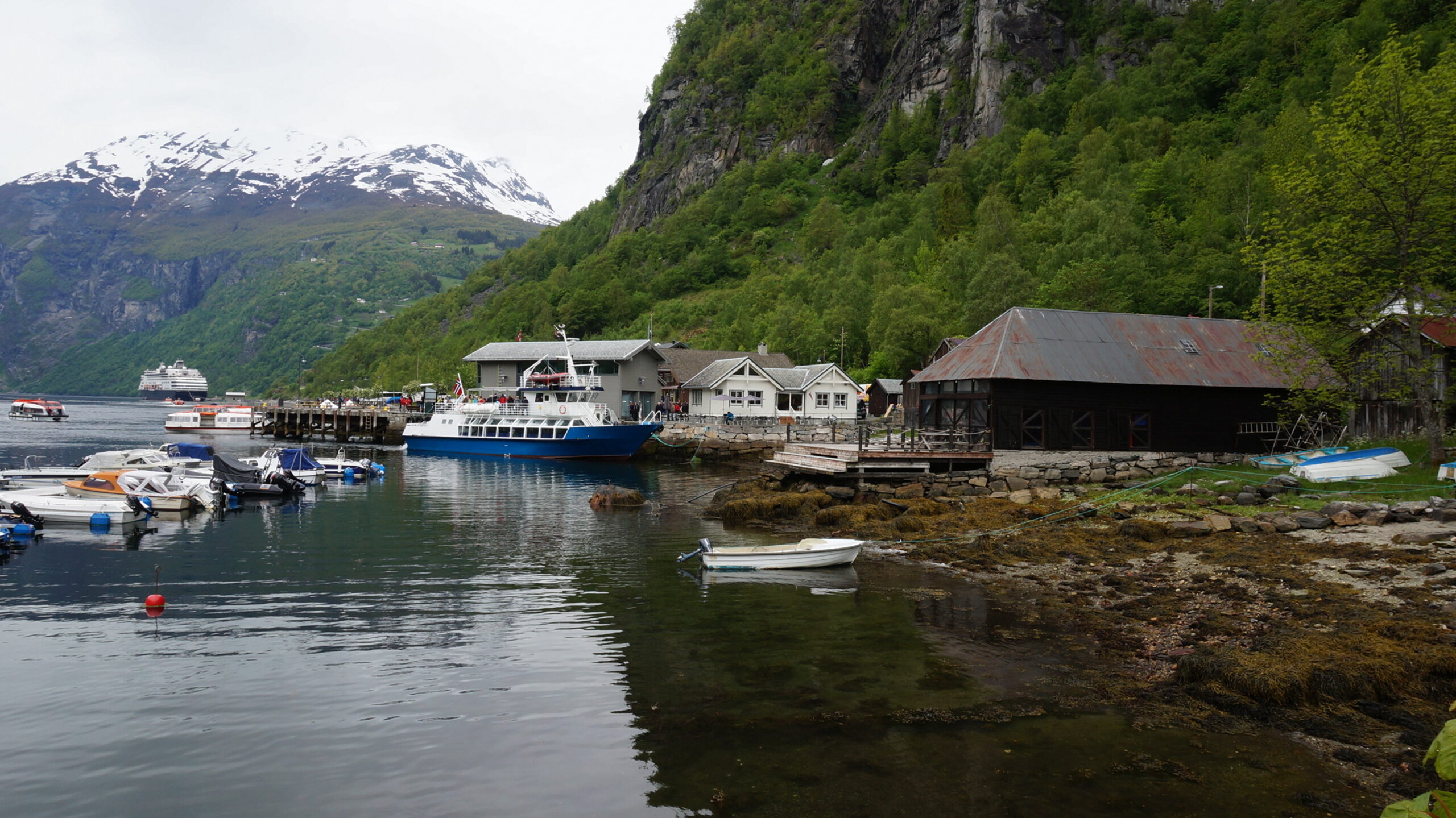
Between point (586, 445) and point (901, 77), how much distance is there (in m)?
135

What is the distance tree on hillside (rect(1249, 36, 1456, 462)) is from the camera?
2439 centimetres

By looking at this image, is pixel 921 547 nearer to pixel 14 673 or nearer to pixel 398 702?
pixel 398 702

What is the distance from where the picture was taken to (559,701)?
12.6m

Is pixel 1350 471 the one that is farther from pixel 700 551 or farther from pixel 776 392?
pixel 776 392

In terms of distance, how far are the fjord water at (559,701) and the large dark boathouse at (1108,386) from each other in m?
15.1

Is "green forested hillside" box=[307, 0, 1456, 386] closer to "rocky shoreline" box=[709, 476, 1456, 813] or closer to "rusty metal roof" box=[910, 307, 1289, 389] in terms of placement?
"rusty metal roof" box=[910, 307, 1289, 389]

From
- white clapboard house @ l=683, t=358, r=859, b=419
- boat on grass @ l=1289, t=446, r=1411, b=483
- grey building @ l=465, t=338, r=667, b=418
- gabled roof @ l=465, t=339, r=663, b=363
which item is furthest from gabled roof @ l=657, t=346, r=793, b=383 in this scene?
boat on grass @ l=1289, t=446, r=1411, b=483

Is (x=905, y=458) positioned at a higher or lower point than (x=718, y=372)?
lower

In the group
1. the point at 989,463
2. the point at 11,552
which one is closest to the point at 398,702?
the point at 11,552

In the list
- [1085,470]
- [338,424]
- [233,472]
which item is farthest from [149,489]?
[338,424]

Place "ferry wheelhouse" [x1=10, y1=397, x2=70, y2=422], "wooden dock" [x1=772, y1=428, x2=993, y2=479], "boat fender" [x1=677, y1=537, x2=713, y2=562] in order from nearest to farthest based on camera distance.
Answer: "boat fender" [x1=677, y1=537, x2=713, y2=562] → "wooden dock" [x1=772, y1=428, x2=993, y2=479] → "ferry wheelhouse" [x1=10, y1=397, x2=70, y2=422]

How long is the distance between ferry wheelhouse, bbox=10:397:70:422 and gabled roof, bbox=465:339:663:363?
244ft

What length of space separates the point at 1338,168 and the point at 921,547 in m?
19.0

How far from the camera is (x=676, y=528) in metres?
30.1
